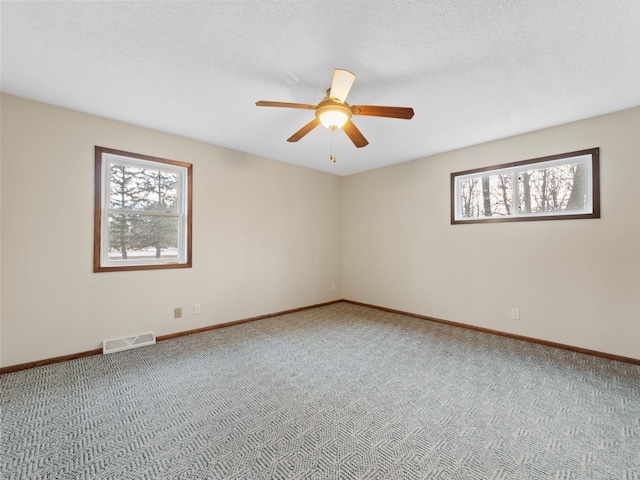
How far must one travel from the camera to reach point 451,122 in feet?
9.79

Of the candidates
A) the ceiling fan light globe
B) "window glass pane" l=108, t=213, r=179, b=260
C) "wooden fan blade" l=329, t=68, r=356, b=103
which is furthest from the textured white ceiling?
"window glass pane" l=108, t=213, r=179, b=260

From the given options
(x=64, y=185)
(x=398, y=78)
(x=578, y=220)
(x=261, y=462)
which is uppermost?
(x=398, y=78)

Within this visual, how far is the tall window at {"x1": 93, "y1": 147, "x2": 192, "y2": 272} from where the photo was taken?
2961 mm

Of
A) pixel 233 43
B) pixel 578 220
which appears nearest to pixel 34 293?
pixel 233 43

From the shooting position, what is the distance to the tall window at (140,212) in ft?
9.71

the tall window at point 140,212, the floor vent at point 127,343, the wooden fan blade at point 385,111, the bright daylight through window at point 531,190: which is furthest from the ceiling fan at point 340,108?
the floor vent at point 127,343

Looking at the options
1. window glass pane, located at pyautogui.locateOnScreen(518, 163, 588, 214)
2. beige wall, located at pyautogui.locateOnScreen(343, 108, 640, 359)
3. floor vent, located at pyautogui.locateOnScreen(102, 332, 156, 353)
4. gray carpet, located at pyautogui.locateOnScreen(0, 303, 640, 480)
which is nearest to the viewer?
gray carpet, located at pyautogui.locateOnScreen(0, 303, 640, 480)

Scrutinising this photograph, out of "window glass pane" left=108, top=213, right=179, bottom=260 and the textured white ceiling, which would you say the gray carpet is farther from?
the textured white ceiling

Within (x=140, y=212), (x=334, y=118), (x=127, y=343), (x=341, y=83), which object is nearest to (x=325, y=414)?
(x=334, y=118)

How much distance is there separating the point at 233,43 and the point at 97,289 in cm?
275

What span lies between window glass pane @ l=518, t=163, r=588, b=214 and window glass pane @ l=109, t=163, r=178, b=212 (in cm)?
435

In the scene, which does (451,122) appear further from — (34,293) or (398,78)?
(34,293)

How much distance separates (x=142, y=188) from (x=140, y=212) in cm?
29

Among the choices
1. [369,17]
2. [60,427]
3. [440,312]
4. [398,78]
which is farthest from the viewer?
[440,312]
